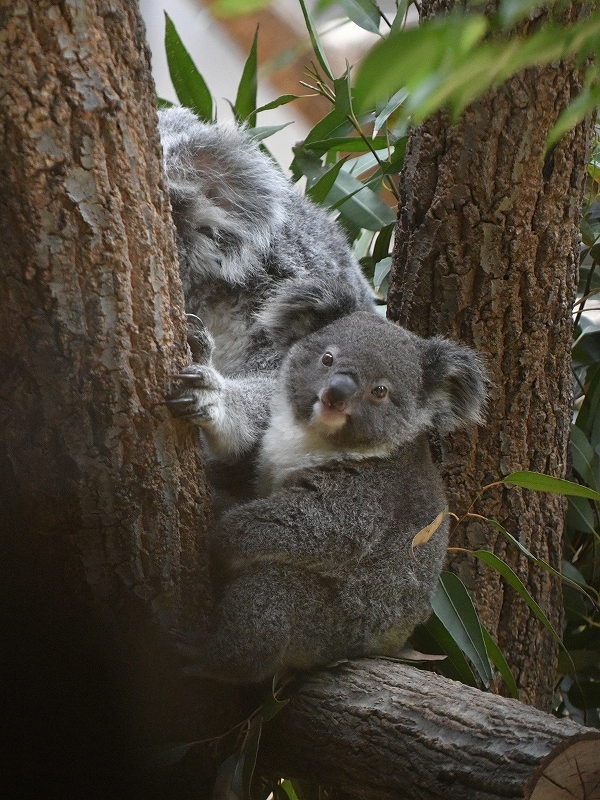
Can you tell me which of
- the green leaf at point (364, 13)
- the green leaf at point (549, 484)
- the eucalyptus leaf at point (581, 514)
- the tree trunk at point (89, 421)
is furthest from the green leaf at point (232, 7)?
the eucalyptus leaf at point (581, 514)

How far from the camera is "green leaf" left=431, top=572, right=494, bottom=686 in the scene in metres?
2.24

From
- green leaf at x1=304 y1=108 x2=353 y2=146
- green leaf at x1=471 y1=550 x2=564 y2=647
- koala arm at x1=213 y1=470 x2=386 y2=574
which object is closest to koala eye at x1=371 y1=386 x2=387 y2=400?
koala arm at x1=213 y1=470 x2=386 y2=574

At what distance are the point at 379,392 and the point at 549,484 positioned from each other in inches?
21.8

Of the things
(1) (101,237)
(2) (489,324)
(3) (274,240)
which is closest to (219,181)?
(3) (274,240)

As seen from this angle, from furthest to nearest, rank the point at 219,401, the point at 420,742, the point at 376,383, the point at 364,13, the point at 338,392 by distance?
the point at 364,13 → the point at 376,383 → the point at 338,392 → the point at 219,401 → the point at 420,742

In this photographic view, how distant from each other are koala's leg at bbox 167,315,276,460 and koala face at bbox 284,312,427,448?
0.40ft

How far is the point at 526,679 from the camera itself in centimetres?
259

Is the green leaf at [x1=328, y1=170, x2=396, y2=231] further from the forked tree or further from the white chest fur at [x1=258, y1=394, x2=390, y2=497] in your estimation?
the white chest fur at [x1=258, y1=394, x2=390, y2=497]

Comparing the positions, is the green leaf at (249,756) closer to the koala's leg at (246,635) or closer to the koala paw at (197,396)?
the koala's leg at (246,635)

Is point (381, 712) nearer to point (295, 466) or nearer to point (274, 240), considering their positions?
point (295, 466)

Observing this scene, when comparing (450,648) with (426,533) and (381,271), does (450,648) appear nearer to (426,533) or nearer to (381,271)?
(426,533)

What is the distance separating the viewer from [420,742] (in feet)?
5.40

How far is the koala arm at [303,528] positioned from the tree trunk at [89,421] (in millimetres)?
103

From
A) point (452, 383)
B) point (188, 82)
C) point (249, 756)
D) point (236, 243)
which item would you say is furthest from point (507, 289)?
point (188, 82)
